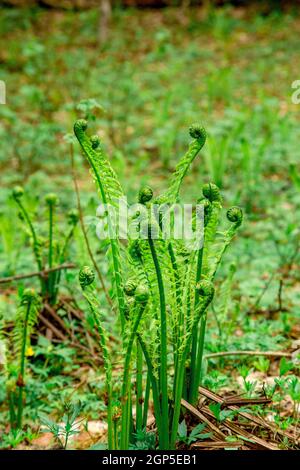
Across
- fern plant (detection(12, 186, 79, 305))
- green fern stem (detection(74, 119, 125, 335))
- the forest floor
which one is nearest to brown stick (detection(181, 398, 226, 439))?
the forest floor

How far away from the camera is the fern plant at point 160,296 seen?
1.27 metres

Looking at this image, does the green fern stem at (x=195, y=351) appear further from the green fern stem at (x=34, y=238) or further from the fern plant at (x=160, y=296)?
the green fern stem at (x=34, y=238)

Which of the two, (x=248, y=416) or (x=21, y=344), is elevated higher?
(x=21, y=344)

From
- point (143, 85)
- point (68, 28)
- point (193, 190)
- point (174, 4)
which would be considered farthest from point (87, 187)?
point (174, 4)

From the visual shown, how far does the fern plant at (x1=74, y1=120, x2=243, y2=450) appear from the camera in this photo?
1270 millimetres

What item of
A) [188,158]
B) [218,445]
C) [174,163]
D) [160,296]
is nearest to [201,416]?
[218,445]

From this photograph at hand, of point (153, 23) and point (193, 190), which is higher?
point (153, 23)

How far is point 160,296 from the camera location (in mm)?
1263

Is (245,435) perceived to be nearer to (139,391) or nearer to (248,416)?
(248,416)

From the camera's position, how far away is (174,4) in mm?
9156

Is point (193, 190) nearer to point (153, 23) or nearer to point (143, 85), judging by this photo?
point (143, 85)

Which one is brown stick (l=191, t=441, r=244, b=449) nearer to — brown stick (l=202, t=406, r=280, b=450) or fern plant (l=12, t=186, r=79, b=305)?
A: brown stick (l=202, t=406, r=280, b=450)

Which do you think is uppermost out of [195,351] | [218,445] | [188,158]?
[188,158]

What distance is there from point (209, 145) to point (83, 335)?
1979mm
